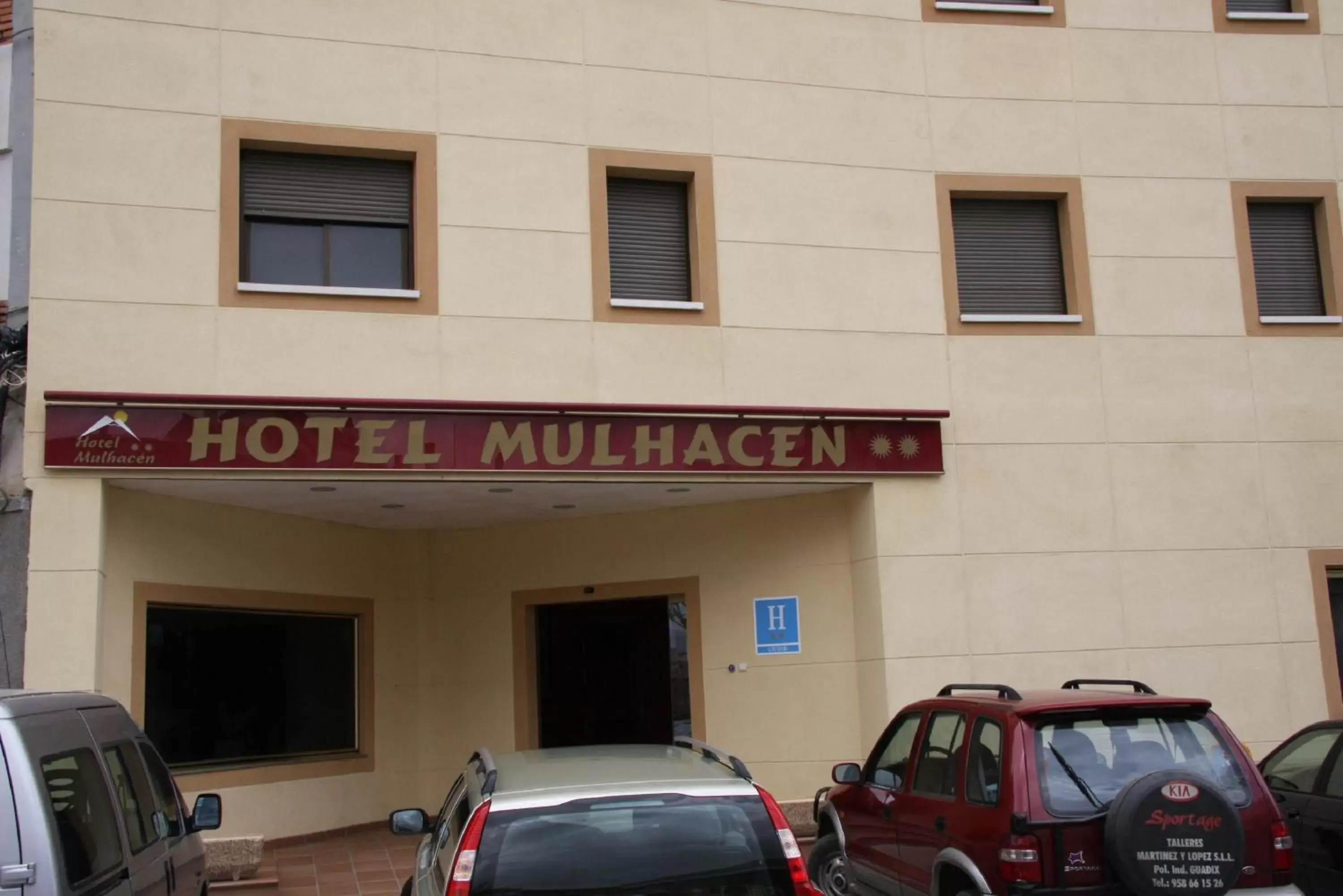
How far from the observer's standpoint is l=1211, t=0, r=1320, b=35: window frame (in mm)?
14477

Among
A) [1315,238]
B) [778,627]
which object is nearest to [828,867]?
[778,627]

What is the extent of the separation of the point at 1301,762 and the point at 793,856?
16.3 ft

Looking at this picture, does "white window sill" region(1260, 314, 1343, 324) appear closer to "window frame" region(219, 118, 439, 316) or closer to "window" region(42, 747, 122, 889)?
"window frame" region(219, 118, 439, 316)

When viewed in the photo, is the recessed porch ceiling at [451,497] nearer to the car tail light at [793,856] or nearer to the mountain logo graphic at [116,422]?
the mountain logo graphic at [116,422]

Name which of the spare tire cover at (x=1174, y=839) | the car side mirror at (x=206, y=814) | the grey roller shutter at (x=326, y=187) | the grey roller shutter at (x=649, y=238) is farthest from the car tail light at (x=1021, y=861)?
the grey roller shutter at (x=326, y=187)

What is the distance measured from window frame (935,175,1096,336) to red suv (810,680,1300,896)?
6.14m

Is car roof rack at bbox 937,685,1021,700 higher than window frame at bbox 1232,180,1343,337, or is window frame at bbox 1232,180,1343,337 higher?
window frame at bbox 1232,180,1343,337

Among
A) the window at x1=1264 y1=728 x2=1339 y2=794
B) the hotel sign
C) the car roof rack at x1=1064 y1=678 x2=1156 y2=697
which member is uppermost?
the hotel sign

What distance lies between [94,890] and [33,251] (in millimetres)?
7542

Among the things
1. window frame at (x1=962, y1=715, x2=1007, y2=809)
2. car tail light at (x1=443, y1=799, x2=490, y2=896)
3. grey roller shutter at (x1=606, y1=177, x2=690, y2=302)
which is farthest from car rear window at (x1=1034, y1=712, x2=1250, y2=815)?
grey roller shutter at (x1=606, y1=177, x2=690, y2=302)

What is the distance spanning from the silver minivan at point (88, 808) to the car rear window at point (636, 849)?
1.53 metres

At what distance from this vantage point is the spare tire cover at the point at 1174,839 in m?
6.27

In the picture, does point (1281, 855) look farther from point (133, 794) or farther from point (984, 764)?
point (133, 794)

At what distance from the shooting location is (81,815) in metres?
5.23
